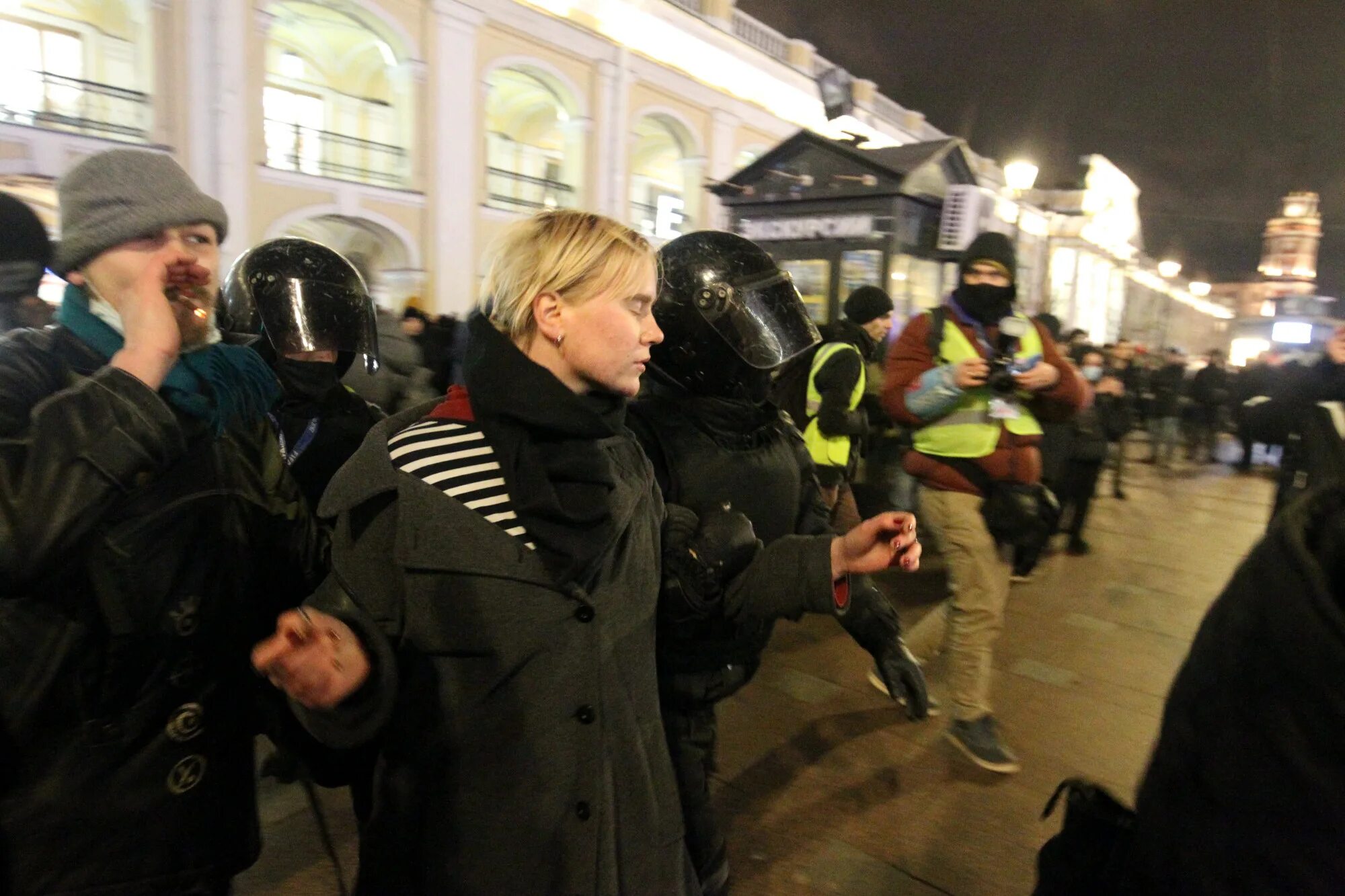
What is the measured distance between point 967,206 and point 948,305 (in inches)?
278

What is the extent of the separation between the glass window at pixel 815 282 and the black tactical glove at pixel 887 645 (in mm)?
8137

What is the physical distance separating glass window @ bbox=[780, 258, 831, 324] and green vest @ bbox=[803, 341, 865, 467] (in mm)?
5589

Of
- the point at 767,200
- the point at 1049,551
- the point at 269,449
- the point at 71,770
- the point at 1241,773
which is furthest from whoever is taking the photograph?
the point at 767,200

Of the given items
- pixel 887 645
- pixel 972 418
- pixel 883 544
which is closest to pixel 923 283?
pixel 972 418

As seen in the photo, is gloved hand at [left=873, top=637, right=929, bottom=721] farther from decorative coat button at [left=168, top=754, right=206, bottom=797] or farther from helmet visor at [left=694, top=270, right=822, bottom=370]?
decorative coat button at [left=168, top=754, right=206, bottom=797]

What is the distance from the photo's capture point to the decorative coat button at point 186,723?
132cm

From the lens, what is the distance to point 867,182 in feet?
32.1

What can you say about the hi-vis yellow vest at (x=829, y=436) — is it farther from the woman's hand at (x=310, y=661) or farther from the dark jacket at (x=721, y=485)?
the woman's hand at (x=310, y=661)

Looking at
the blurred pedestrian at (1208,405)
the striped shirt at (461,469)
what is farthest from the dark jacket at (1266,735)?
the blurred pedestrian at (1208,405)

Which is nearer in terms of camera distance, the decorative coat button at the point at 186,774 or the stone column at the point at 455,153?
the decorative coat button at the point at 186,774

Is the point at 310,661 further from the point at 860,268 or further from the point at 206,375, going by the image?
the point at 860,268

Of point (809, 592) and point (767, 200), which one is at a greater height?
point (767, 200)

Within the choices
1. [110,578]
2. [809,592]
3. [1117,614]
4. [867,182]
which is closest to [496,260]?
[110,578]

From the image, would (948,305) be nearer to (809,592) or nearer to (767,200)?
(809,592)
